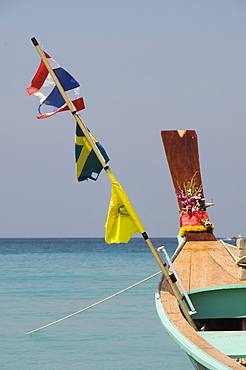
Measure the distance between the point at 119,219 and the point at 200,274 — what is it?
130 centimetres

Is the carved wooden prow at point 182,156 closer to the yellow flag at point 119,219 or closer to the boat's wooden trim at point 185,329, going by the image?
the boat's wooden trim at point 185,329

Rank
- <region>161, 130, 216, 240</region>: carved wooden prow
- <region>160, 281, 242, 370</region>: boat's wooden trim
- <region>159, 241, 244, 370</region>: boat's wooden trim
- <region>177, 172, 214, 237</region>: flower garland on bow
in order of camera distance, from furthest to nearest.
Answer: <region>161, 130, 216, 240</region>: carved wooden prow, <region>177, 172, 214, 237</region>: flower garland on bow, <region>159, 241, 244, 370</region>: boat's wooden trim, <region>160, 281, 242, 370</region>: boat's wooden trim

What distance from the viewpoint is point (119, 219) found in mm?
4598

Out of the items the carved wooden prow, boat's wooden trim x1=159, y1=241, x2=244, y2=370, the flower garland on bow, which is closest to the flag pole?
boat's wooden trim x1=159, y1=241, x2=244, y2=370

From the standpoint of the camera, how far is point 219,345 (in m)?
4.04

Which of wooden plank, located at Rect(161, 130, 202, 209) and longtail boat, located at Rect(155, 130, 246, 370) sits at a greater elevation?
wooden plank, located at Rect(161, 130, 202, 209)

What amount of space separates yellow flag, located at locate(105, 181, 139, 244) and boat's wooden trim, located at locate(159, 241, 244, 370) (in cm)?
53

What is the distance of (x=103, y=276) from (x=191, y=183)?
8.44 metres

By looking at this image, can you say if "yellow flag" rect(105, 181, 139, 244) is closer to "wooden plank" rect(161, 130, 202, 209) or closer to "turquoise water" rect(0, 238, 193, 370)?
"turquoise water" rect(0, 238, 193, 370)

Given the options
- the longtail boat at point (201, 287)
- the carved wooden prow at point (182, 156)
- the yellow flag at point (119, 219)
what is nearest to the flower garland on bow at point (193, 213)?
the longtail boat at point (201, 287)

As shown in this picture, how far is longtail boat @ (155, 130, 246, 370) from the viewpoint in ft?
12.1

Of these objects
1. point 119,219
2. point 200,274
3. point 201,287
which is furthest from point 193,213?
point 119,219

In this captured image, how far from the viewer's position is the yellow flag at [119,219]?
14.9 feet

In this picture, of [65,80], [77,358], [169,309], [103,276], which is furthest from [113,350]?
[103,276]
